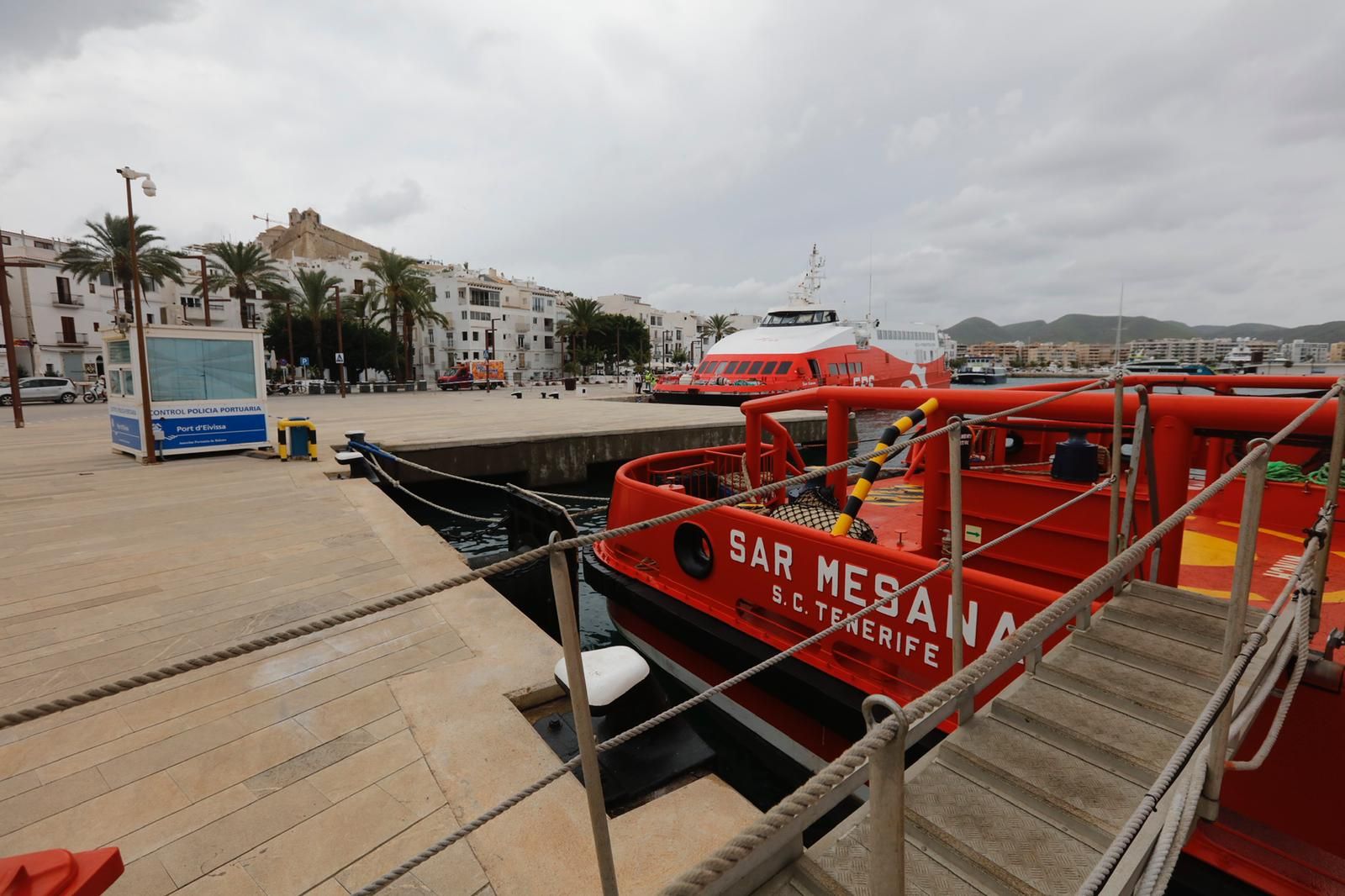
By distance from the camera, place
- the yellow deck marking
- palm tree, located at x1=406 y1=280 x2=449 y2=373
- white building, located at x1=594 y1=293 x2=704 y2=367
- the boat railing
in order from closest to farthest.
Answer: the boat railing, the yellow deck marking, palm tree, located at x1=406 y1=280 x2=449 y2=373, white building, located at x1=594 y1=293 x2=704 y2=367

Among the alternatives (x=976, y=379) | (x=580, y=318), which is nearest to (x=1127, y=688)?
(x=976, y=379)

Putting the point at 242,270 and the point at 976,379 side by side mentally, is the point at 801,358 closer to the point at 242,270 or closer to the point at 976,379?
the point at 242,270

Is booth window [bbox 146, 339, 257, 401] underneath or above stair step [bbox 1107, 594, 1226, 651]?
above

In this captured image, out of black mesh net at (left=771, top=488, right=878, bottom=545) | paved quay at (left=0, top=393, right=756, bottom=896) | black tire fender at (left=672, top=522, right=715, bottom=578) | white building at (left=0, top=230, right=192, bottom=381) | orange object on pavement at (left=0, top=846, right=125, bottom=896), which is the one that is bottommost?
paved quay at (left=0, top=393, right=756, bottom=896)

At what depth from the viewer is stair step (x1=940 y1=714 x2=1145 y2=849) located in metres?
2.00

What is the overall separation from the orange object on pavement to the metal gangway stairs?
1.63 meters

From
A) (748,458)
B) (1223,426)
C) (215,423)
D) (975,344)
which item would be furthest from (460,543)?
(975,344)

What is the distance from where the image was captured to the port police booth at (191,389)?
10891 millimetres

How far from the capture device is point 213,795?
278cm

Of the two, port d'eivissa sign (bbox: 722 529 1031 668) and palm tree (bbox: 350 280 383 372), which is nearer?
port d'eivissa sign (bbox: 722 529 1031 668)

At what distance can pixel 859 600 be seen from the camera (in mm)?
4098

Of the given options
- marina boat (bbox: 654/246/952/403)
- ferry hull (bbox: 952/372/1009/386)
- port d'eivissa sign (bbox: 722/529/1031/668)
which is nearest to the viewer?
port d'eivissa sign (bbox: 722/529/1031/668)

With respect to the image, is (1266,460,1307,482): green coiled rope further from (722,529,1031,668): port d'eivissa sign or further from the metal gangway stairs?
(722,529,1031,668): port d'eivissa sign

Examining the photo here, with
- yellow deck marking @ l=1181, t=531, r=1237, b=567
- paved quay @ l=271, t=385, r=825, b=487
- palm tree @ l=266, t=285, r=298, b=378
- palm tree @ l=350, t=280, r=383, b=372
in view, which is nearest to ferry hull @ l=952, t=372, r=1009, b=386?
paved quay @ l=271, t=385, r=825, b=487
